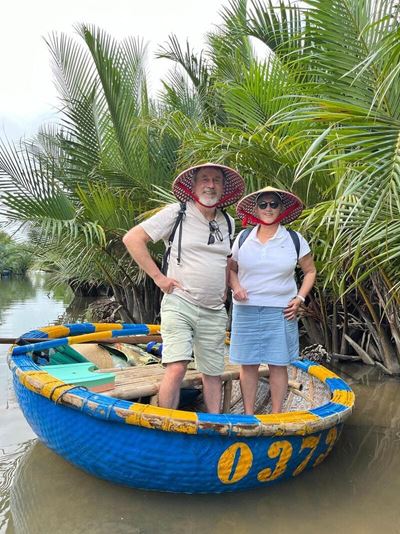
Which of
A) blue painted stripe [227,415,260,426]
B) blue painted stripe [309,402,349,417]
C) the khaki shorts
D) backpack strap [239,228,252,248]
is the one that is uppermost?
backpack strap [239,228,252,248]

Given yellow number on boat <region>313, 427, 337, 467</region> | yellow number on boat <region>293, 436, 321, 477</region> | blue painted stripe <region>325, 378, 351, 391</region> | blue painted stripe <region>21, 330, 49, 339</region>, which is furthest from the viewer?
blue painted stripe <region>21, 330, 49, 339</region>

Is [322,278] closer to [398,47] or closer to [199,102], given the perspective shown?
[398,47]

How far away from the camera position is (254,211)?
10.6ft

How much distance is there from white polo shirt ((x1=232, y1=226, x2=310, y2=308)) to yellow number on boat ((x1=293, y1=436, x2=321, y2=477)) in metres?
0.78

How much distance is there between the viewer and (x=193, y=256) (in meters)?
2.82

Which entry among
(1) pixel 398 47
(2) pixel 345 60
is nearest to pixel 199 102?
(2) pixel 345 60

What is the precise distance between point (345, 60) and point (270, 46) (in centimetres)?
332

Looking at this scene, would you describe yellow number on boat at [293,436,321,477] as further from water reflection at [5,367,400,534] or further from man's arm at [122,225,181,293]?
man's arm at [122,225,181,293]

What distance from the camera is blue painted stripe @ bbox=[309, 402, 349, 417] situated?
2.65 metres

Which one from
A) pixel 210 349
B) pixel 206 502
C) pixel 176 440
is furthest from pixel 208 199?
pixel 206 502

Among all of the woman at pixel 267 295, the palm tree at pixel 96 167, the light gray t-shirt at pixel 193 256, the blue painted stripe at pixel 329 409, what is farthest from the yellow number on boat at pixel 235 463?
the palm tree at pixel 96 167

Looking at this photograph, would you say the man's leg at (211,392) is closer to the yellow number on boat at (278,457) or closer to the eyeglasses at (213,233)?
the yellow number on boat at (278,457)

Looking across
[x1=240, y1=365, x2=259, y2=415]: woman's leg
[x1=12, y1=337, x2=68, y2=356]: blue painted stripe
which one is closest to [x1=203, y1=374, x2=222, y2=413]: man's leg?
[x1=240, y1=365, x2=259, y2=415]: woman's leg

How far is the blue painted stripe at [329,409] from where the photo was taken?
265 centimetres
